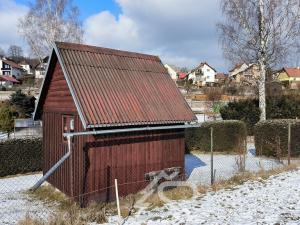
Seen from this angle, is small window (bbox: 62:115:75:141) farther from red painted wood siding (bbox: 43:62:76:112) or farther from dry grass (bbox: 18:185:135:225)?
dry grass (bbox: 18:185:135:225)

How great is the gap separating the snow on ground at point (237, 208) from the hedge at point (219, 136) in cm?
978

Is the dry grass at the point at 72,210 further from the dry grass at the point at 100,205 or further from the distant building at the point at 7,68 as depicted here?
the distant building at the point at 7,68

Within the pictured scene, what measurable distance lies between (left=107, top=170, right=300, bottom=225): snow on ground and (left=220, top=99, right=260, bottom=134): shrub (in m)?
16.5

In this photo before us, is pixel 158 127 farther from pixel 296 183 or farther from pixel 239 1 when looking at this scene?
pixel 239 1

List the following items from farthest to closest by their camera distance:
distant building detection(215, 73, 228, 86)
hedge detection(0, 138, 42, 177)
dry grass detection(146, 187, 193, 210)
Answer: distant building detection(215, 73, 228, 86) < hedge detection(0, 138, 42, 177) < dry grass detection(146, 187, 193, 210)

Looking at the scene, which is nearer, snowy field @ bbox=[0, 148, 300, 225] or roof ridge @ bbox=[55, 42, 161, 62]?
snowy field @ bbox=[0, 148, 300, 225]

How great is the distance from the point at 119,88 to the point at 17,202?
15.6ft

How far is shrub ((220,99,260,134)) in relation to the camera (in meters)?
27.2

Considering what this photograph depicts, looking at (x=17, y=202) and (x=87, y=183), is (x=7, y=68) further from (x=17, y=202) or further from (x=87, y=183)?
(x=87, y=183)

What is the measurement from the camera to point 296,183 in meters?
10.9

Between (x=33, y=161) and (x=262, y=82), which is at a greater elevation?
(x=262, y=82)

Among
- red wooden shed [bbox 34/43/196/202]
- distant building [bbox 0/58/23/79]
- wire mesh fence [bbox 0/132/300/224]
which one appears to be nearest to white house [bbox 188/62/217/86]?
distant building [bbox 0/58/23/79]

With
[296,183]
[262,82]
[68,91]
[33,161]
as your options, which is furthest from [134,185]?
[262,82]

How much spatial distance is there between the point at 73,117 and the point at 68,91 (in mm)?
847
